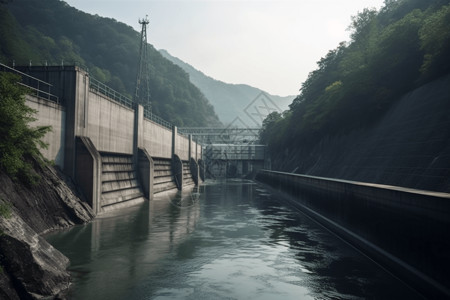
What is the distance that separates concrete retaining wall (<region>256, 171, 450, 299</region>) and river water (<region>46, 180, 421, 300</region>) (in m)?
0.50

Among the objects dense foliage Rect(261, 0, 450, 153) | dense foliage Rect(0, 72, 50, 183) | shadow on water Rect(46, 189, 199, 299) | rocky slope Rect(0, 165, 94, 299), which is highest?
dense foliage Rect(261, 0, 450, 153)

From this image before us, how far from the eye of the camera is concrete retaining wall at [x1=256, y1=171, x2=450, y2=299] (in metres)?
8.67

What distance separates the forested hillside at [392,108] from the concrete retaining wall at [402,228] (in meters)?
8.49

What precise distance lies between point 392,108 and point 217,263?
1359 inches

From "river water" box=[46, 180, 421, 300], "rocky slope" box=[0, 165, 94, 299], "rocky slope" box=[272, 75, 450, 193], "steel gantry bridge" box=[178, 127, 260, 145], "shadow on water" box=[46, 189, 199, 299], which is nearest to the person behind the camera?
"rocky slope" box=[0, 165, 94, 299]

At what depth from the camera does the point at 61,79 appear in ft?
77.4

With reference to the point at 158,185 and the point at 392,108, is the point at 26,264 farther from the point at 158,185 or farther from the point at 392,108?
the point at 392,108

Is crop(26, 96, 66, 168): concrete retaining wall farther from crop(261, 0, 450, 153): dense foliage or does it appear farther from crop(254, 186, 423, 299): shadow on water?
crop(261, 0, 450, 153): dense foliage

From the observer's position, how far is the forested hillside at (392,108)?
86.5 ft

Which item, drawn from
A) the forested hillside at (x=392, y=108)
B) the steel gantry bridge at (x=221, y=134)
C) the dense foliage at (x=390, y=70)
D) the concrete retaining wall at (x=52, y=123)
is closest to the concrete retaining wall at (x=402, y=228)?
the forested hillside at (x=392, y=108)

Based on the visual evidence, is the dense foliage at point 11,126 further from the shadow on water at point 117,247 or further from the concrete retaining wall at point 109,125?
the concrete retaining wall at point 109,125

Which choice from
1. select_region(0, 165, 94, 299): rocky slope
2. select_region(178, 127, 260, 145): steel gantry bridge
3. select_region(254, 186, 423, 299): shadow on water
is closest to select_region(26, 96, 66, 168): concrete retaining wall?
select_region(0, 165, 94, 299): rocky slope

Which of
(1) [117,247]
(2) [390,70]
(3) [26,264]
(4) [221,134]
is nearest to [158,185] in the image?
(1) [117,247]

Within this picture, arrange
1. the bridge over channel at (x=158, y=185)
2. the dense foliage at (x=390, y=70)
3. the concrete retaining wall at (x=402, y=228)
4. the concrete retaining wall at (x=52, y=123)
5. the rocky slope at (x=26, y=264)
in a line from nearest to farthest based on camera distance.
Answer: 1. the rocky slope at (x=26, y=264)
2. the concrete retaining wall at (x=402, y=228)
3. the bridge over channel at (x=158, y=185)
4. the concrete retaining wall at (x=52, y=123)
5. the dense foliage at (x=390, y=70)
